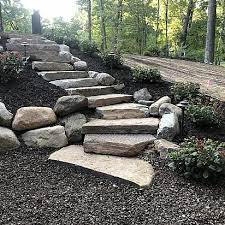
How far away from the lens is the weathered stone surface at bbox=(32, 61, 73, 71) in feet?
21.4

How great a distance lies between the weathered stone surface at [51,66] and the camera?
21.4ft

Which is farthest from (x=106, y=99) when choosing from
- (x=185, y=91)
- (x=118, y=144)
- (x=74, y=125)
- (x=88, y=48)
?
(x=88, y=48)

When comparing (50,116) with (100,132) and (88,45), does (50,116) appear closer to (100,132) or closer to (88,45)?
(100,132)

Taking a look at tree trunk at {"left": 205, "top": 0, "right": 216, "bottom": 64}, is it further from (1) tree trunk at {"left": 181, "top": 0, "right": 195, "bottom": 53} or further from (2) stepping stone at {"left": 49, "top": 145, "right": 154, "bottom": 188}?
(2) stepping stone at {"left": 49, "top": 145, "right": 154, "bottom": 188}

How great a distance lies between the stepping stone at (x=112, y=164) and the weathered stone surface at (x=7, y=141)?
0.55m

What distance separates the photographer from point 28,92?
547cm

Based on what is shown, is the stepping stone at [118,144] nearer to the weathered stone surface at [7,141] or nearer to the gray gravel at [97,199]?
the gray gravel at [97,199]

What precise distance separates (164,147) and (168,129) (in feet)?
1.25

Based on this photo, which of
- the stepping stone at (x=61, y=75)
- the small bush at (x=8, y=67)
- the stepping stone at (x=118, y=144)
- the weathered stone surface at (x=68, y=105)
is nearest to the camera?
the stepping stone at (x=118, y=144)

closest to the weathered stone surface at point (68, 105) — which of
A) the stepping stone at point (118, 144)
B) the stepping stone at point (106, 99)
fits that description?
the stepping stone at point (106, 99)

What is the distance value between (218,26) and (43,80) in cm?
1500

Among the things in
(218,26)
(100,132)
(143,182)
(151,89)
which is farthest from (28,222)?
(218,26)

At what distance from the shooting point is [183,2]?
54.7 ft

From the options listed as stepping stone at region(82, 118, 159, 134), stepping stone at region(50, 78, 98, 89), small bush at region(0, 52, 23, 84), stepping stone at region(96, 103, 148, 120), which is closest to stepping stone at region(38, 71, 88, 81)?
stepping stone at region(50, 78, 98, 89)
